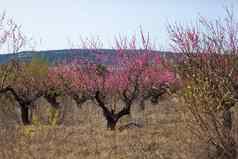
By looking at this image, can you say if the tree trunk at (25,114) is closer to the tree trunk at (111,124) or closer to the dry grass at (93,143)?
the tree trunk at (111,124)

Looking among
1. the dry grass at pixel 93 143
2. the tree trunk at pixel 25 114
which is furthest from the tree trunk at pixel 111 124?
the tree trunk at pixel 25 114

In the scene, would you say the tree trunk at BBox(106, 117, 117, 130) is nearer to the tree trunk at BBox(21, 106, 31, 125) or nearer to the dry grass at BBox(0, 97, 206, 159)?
the dry grass at BBox(0, 97, 206, 159)

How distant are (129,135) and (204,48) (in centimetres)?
384

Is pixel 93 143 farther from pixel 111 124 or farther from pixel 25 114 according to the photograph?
pixel 25 114

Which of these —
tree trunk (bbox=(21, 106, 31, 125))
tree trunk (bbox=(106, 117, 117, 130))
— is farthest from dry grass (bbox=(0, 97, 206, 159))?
tree trunk (bbox=(21, 106, 31, 125))

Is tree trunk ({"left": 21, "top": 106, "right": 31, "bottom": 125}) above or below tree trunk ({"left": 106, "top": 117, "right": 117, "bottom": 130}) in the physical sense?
above

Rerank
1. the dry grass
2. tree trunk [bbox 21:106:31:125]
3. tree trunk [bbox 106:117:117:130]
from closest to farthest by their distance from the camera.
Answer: the dry grass, tree trunk [bbox 106:117:117:130], tree trunk [bbox 21:106:31:125]

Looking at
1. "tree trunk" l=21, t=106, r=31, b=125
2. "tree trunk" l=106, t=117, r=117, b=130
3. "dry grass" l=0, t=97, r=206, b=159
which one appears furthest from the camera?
"tree trunk" l=21, t=106, r=31, b=125

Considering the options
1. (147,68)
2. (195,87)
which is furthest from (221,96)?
(147,68)

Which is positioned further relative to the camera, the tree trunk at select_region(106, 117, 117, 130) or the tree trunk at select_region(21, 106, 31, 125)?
the tree trunk at select_region(21, 106, 31, 125)

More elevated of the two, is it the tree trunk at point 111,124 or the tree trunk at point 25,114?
the tree trunk at point 25,114

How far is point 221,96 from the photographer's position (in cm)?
730

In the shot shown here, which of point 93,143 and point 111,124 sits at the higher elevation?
point 111,124

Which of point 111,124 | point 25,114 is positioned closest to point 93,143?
point 111,124
